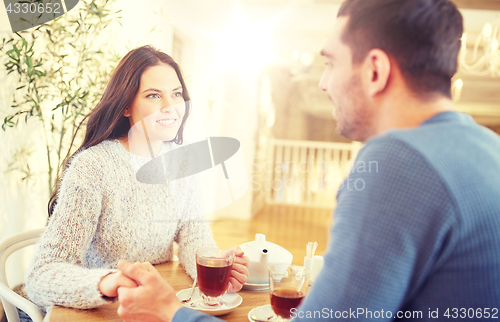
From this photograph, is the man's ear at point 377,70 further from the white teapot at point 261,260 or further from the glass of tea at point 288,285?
the white teapot at point 261,260

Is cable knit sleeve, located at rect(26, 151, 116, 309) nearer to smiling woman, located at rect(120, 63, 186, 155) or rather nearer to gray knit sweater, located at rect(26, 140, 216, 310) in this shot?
gray knit sweater, located at rect(26, 140, 216, 310)

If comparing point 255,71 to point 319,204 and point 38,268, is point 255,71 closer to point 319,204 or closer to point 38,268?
point 319,204

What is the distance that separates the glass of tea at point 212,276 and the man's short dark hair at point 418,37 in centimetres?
51

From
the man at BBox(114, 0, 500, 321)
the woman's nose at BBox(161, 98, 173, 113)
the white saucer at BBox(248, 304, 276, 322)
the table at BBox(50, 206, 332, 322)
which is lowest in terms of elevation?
the table at BBox(50, 206, 332, 322)

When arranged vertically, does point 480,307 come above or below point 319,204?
above

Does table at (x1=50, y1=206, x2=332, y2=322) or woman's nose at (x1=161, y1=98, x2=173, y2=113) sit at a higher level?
woman's nose at (x1=161, y1=98, x2=173, y2=113)

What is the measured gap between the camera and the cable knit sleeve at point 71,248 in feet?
2.73

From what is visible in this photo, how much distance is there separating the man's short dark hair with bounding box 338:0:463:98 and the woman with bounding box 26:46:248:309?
594 millimetres

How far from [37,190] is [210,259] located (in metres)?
1.58

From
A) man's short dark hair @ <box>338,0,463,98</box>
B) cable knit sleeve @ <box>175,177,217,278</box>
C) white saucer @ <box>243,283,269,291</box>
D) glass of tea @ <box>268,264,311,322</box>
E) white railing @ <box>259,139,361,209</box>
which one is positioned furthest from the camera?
white railing @ <box>259,139,361,209</box>

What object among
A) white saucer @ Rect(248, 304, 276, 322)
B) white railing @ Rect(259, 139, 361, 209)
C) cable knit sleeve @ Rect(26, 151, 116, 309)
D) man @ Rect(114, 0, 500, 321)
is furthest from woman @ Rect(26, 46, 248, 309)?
white railing @ Rect(259, 139, 361, 209)

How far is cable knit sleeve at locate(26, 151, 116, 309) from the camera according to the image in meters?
0.83

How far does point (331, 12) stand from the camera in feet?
15.9

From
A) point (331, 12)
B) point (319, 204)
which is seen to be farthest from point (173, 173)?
point (319, 204)
